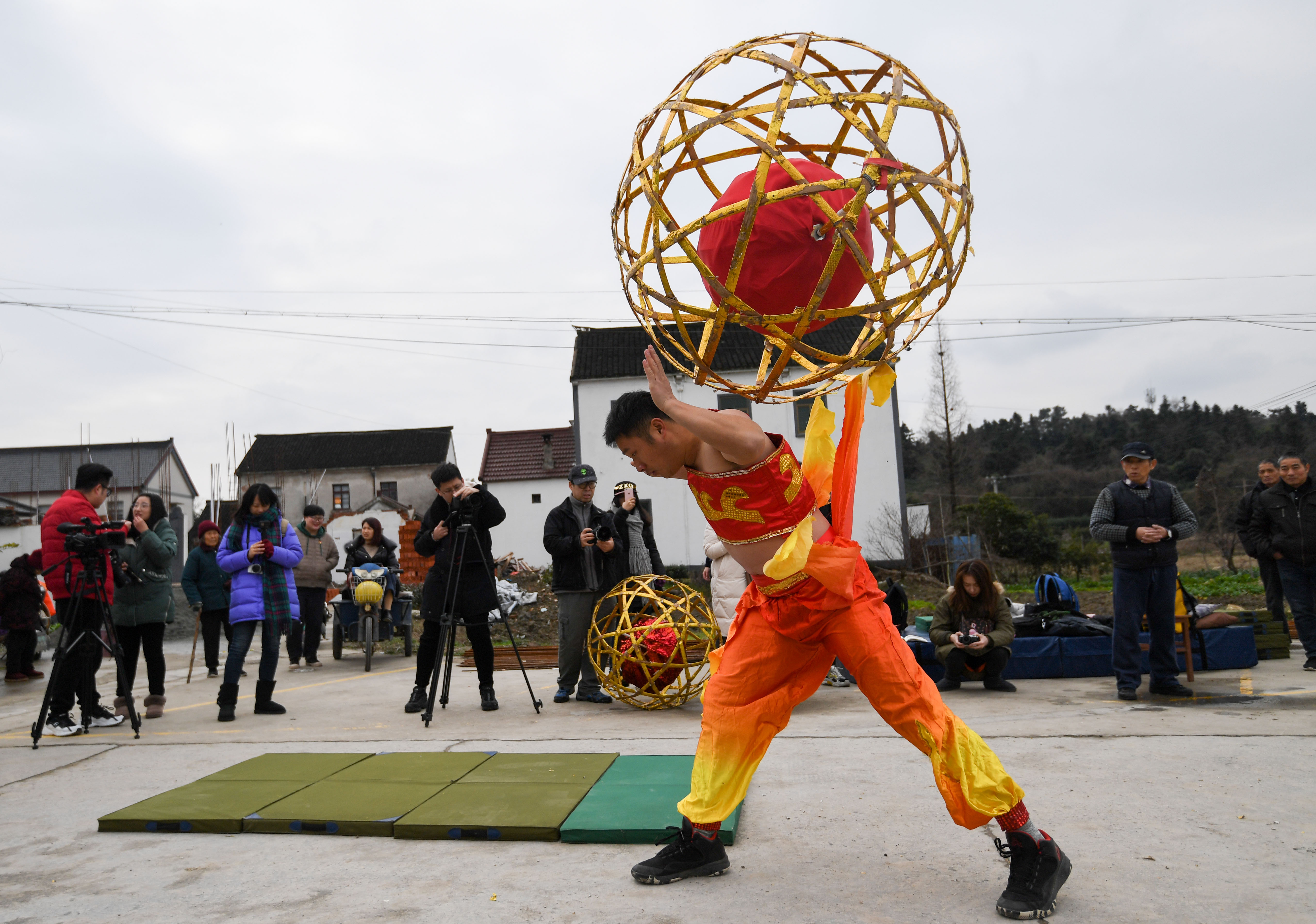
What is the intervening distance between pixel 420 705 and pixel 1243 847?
5254mm

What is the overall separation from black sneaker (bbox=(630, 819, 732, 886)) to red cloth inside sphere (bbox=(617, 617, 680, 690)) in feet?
10.7

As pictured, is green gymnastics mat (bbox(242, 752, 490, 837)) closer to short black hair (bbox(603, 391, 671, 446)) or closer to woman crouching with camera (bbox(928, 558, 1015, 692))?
short black hair (bbox(603, 391, 671, 446))

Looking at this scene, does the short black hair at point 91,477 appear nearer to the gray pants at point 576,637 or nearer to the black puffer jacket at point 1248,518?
the gray pants at point 576,637

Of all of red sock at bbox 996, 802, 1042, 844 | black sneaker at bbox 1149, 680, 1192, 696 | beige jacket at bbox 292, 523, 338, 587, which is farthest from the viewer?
beige jacket at bbox 292, 523, 338, 587

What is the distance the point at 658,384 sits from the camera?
2711 millimetres

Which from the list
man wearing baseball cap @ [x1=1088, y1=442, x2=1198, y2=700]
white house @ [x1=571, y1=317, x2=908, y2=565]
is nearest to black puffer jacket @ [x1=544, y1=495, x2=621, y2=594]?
man wearing baseball cap @ [x1=1088, y1=442, x2=1198, y2=700]

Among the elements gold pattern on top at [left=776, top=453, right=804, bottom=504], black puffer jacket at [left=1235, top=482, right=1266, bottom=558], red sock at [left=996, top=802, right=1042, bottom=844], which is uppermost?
gold pattern on top at [left=776, top=453, right=804, bottom=504]

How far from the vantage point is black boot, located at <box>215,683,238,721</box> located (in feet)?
21.0

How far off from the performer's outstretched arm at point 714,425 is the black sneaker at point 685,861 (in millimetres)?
1268

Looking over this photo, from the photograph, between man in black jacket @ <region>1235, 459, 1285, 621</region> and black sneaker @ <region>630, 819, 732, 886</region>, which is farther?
man in black jacket @ <region>1235, 459, 1285, 621</region>

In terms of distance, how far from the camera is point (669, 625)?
6.31 m

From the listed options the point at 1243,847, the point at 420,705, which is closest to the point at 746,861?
the point at 1243,847

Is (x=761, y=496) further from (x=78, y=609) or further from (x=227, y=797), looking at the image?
(x=78, y=609)

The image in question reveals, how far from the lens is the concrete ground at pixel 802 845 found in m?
2.67
